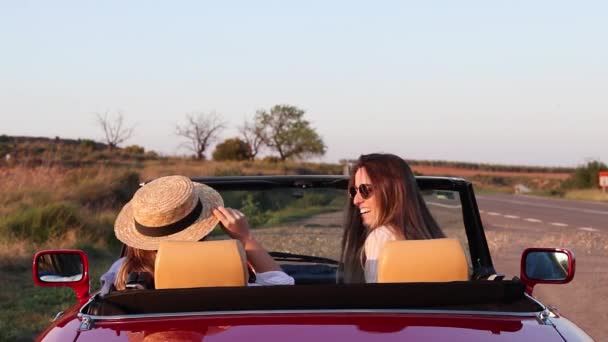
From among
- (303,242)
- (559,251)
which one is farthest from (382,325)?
(303,242)

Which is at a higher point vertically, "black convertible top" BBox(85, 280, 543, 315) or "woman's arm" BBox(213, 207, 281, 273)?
"woman's arm" BBox(213, 207, 281, 273)

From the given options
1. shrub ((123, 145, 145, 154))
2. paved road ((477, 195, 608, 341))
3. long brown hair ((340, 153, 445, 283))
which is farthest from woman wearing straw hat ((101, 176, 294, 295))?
shrub ((123, 145, 145, 154))

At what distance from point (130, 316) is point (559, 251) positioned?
1913 mm

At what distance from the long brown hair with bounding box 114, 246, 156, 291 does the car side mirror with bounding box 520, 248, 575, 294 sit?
4.94 ft

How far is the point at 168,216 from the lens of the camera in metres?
3.75

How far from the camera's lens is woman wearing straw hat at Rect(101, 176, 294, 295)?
3.76 m

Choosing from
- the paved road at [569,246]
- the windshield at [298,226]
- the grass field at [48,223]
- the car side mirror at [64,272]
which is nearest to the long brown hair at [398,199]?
the car side mirror at [64,272]

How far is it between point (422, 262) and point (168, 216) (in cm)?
97

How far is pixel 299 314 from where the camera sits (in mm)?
3088

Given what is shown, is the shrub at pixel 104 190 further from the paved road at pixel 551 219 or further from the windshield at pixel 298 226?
the paved road at pixel 551 219

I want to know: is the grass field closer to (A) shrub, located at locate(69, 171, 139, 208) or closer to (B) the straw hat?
(A) shrub, located at locate(69, 171, 139, 208)

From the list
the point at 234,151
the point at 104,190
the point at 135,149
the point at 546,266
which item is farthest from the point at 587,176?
the point at 546,266

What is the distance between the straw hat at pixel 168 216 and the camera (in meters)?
3.75

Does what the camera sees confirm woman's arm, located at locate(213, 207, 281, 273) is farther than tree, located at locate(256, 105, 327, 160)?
No
